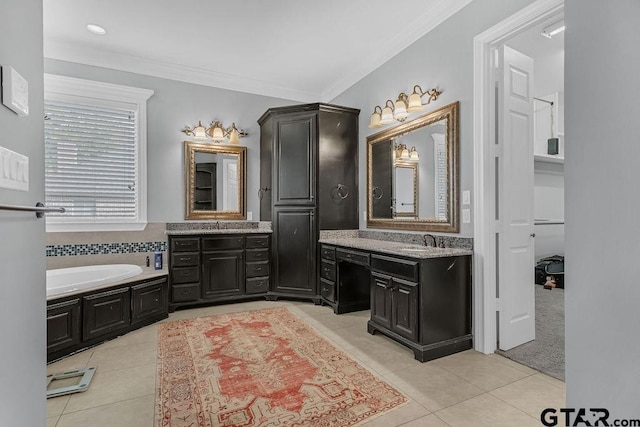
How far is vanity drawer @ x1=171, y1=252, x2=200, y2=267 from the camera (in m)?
3.95

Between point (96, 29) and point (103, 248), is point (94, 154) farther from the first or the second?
point (96, 29)

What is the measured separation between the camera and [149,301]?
3.49m

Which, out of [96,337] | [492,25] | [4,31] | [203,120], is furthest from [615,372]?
[203,120]

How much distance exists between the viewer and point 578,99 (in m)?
0.81

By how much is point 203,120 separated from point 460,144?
3.46m

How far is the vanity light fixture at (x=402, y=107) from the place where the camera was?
3240mm

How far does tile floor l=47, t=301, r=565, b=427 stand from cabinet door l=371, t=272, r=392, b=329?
19 centimetres

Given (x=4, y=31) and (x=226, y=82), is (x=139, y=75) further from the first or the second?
(x=4, y=31)

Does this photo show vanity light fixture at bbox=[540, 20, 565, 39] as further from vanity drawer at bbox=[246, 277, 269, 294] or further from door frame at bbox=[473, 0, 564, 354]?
vanity drawer at bbox=[246, 277, 269, 294]

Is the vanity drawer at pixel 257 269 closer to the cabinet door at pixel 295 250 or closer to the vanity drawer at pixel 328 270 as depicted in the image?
the cabinet door at pixel 295 250

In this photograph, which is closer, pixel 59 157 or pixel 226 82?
pixel 59 157

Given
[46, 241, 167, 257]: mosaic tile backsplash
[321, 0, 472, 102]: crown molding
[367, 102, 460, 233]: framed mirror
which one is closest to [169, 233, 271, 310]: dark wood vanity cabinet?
[46, 241, 167, 257]: mosaic tile backsplash

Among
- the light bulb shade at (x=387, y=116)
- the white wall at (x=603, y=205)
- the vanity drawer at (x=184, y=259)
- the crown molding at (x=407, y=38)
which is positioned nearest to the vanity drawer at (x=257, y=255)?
the vanity drawer at (x=184, y=259)

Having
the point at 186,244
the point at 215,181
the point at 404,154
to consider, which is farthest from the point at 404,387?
the point at 215,181
